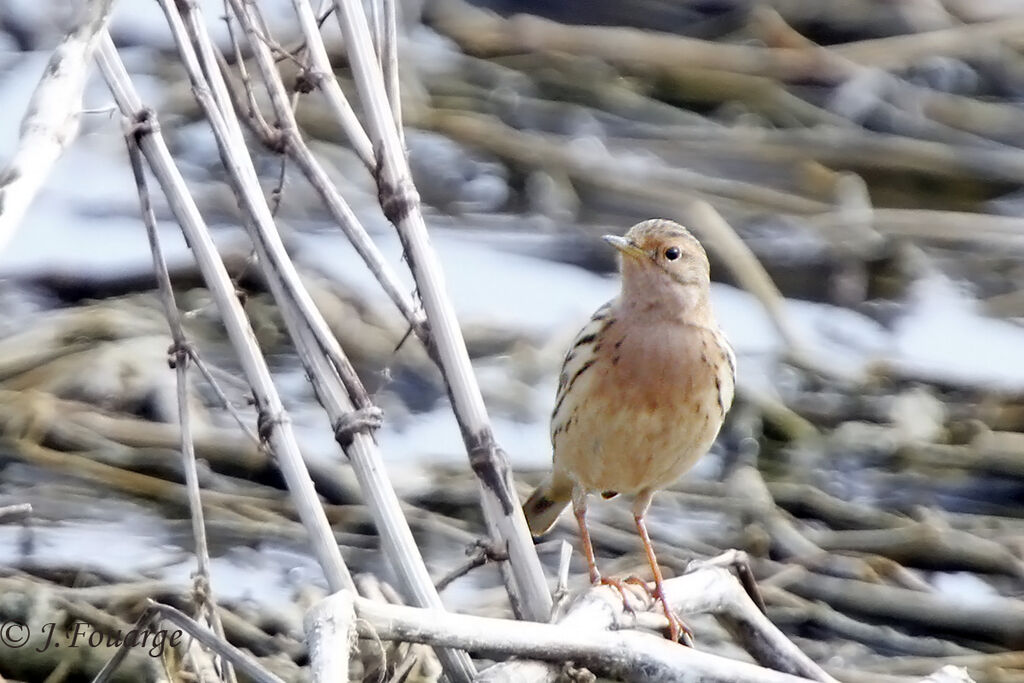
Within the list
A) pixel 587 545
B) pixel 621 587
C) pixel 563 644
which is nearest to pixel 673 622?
pixel 621 587

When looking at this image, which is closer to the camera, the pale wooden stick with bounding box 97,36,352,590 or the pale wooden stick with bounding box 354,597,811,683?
the pale wooden stick with bounding box 354,597,811,683

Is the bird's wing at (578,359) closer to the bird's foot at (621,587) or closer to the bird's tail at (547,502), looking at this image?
the bird's tail at (547,502)

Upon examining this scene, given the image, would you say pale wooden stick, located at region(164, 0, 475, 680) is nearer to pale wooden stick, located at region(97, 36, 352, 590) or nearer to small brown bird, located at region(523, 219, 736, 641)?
pale wooden stick, located at region(97, 36, 352, 590)

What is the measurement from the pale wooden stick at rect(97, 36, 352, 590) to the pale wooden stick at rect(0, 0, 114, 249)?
0.71m

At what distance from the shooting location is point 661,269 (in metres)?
4.25

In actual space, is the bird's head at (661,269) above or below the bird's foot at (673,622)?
above

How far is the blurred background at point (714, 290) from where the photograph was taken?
18.1ft

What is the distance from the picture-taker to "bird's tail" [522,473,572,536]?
14.9 ft

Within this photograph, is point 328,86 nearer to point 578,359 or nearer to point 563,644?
point 578,359

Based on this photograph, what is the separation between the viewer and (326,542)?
3.16 meters

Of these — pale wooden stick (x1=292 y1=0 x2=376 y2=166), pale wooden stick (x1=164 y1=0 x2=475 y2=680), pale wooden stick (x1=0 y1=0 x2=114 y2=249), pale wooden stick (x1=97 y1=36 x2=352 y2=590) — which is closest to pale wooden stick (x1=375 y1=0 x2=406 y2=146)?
pale wooden stick (x1=292 y1=0 x2=376 y2=166)

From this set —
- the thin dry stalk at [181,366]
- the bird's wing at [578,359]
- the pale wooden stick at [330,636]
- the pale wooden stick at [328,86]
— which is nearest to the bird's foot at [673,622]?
the bird's wing at [578,359]

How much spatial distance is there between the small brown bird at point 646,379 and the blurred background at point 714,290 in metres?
0.96

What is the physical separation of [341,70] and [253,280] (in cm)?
173
